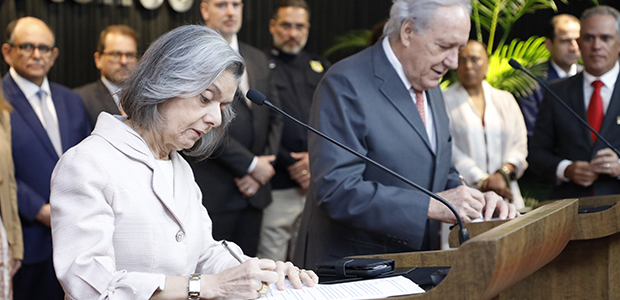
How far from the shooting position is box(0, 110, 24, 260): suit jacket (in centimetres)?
288

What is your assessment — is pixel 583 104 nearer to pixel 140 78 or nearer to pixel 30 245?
pixel 140 78

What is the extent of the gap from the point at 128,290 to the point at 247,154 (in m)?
2.22

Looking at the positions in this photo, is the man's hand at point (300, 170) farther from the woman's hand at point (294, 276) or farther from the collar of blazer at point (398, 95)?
the woman's hand at point (294, 276)

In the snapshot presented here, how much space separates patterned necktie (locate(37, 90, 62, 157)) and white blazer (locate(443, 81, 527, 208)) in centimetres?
215

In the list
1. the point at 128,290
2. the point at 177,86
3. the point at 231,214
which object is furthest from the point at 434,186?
the point at 231,214

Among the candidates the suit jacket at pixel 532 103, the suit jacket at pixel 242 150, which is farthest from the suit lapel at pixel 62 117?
the suit jacket at pixel 532 103

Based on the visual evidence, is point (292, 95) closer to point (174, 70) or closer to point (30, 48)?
point (30, 48)

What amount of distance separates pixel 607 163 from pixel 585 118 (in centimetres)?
36

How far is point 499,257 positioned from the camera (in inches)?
48.0

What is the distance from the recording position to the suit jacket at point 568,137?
3363mm

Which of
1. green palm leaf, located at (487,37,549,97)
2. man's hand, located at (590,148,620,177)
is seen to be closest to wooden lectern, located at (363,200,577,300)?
man's hand, located at (590,148,620,177)

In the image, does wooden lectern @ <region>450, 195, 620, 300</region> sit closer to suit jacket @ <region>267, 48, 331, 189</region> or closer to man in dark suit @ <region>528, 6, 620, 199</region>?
man in dark suit @ <region>528, 6, 620, 199</region>

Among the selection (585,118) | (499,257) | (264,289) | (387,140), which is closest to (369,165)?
(387,140)

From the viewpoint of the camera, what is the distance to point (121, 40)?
12.7ft
